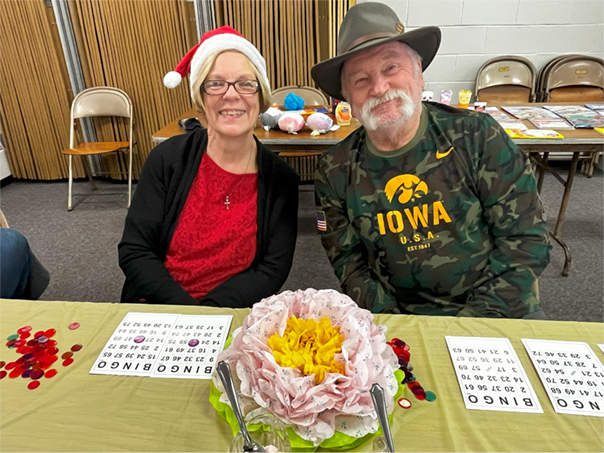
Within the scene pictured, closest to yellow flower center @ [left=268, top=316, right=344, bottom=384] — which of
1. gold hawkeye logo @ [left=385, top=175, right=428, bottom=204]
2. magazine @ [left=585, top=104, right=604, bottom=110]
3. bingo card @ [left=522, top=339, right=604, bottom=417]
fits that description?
bingo card @ [left=522, top=339, right=604, bottom=417]

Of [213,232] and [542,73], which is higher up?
[542,73]

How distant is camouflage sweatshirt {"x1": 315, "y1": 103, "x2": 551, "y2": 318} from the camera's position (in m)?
1.25

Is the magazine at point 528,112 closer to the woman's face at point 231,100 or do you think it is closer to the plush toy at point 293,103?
the plush toy at point 293,103

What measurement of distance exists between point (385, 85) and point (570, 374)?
0.91 metres

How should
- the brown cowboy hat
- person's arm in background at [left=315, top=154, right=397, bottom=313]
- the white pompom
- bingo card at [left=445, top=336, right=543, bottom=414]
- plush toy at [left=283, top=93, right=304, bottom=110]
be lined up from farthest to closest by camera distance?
plush toy at [left=283, top=93, right=304, bottom=110], the white pompom, person's arm in background at [left=315, top=154, right=397, bottom=313], the brown cowboy hat, bingo card at [left=445, top=336, right=543, bottom=414]

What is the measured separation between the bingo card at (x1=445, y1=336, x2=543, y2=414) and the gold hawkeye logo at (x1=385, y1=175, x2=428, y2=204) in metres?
0.52

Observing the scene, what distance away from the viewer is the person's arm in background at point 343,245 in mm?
1348

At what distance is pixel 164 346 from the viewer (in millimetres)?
882

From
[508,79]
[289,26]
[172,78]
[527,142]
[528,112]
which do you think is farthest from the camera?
[508,79]

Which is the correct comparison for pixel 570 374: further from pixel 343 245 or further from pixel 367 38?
pixel 367 38

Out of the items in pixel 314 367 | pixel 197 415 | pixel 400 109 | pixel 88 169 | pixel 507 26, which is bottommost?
pixel 88 169

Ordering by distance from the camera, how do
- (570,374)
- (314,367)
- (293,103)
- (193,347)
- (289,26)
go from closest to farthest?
(314,367) < (570,374) < (193,347) < (293,103) < (289,26)

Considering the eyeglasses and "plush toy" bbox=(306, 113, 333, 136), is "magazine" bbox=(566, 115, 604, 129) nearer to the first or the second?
"plush toy" bbox=(306, 113, 333, 136)

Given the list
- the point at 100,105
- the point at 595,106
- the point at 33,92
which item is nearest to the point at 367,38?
the point at 595,106
